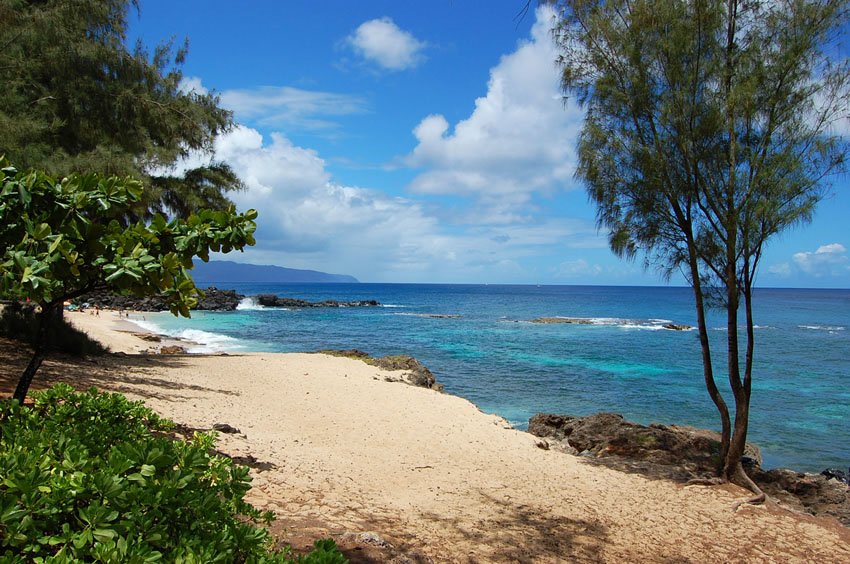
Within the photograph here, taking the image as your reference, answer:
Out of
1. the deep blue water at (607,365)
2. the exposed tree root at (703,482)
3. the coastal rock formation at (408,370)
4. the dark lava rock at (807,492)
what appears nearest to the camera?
the exposed tree root at (703,482)

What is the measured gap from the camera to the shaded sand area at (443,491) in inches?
198

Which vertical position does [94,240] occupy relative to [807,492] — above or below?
above

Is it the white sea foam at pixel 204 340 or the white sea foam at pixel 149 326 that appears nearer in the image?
the white sea foam at pixel 204 340

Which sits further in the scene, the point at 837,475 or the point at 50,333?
the point at 50,333

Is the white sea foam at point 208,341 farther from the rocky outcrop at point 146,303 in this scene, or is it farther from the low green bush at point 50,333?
the rocky outcrop at point 146,303

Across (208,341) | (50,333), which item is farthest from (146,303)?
(50,333)

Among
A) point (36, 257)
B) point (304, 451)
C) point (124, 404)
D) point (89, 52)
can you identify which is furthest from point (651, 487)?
point (89, 52)

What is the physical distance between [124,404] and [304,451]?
3.38 metres

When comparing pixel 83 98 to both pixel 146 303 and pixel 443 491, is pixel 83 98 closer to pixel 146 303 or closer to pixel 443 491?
pixel 443 491

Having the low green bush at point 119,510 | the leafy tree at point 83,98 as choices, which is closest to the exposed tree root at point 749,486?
the low green bush at point 119,510

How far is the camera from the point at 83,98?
10.6m

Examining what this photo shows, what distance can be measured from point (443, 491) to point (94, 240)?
477 cm

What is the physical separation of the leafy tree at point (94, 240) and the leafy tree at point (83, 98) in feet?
22.3

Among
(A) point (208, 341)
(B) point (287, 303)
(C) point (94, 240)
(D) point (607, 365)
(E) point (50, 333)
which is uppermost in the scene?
(C) point (94, 240)
